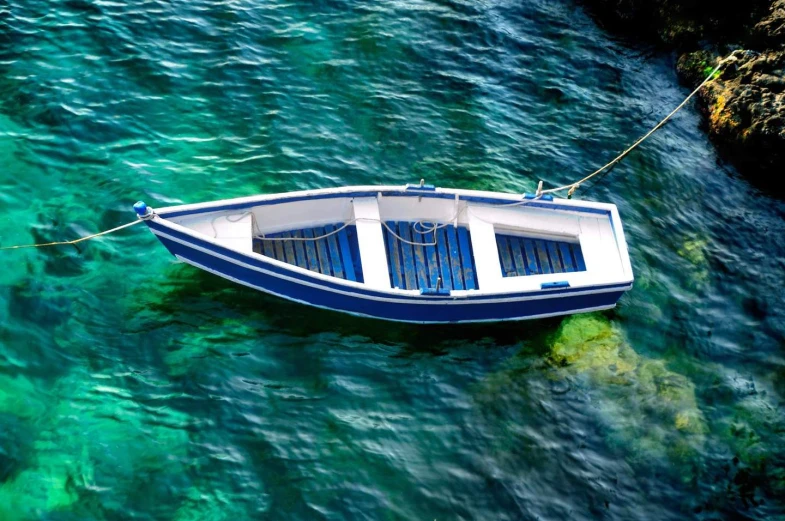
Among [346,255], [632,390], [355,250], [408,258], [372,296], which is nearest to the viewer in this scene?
[372,296]

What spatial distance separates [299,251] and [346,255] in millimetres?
1075

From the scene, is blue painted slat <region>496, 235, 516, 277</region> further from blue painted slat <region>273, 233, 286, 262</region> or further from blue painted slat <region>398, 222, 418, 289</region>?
blue painted slat <region>273, 233, 286, 262</region>

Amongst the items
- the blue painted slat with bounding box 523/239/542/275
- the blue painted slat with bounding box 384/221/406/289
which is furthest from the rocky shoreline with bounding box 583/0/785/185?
the blue painted slat with bounding box 384/221/406/289

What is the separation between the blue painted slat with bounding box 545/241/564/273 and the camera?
16220 millimetres

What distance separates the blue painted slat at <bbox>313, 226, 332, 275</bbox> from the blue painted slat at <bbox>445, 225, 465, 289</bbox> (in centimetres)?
285

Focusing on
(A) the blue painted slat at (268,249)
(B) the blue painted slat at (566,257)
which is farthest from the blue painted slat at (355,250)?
(B) the blue painted slat at (566,257)

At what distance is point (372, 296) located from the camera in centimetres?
1456

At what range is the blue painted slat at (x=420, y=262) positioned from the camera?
1572cm

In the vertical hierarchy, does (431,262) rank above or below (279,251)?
below

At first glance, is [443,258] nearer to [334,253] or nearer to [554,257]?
[334,253]

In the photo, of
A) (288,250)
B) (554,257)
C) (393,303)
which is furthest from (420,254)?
(554,257)

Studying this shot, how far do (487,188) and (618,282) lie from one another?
17.3 feet

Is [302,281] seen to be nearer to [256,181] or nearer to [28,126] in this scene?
[256,181]

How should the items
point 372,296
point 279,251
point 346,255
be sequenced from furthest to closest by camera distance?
point 346,255
point 279,251
point 372,296
